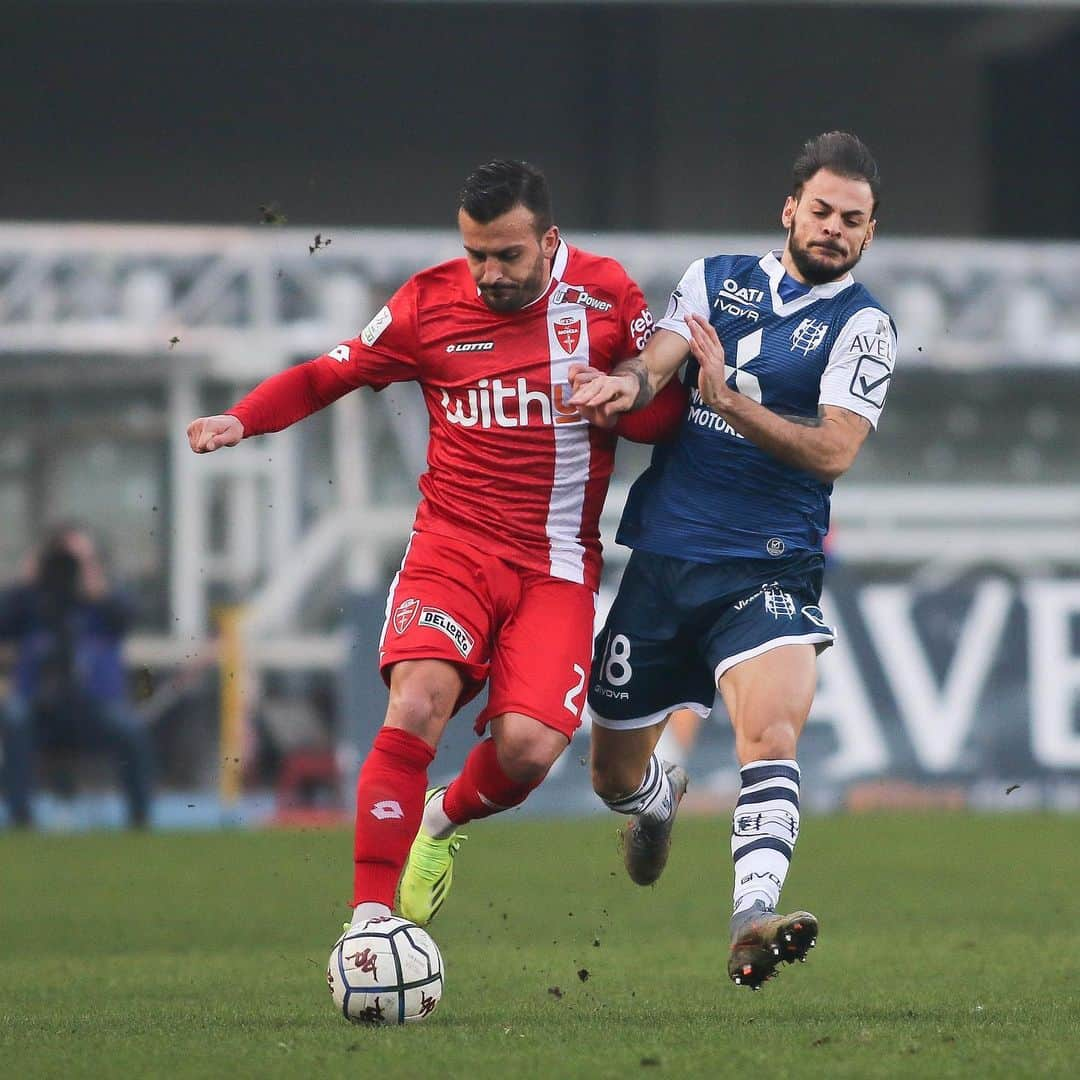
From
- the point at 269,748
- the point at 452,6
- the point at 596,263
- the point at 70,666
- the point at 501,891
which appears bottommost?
the point at 269,748

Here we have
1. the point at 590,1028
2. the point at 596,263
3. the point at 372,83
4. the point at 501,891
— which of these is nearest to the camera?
the point at 590,1028

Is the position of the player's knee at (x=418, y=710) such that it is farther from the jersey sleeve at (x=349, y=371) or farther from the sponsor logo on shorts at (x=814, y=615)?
the sponsor logo on shorts at (x=814, y=615)

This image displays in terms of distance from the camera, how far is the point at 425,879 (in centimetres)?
645

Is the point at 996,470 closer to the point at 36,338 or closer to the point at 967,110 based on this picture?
the point at 967,110

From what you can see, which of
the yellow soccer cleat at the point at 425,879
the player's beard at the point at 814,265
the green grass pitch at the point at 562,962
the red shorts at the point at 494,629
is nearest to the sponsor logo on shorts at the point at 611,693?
the red shorts at the point at 494,629

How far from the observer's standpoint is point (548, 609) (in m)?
6.06

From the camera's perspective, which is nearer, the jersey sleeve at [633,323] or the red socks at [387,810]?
the red socks at [387,810]

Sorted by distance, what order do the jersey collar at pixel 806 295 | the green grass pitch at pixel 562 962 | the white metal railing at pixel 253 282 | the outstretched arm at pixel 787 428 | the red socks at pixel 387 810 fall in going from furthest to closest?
the white metal railing at pixel 253 282, the jersey collar at pixel 806 295, the outstretched arm at pixel 787 428, the red socks at pixel 387 810, the green grass pitch at pixel 562 962

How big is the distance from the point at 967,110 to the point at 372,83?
285 inches

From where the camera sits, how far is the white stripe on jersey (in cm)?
609

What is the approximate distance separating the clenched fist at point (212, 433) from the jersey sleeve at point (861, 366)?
163cm

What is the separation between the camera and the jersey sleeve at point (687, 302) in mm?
6070

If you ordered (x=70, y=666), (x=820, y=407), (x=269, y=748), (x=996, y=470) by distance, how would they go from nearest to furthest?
(x=820, y=407) < (x=70, y=666) < (x=269, y=748) < (x=996, y=470)

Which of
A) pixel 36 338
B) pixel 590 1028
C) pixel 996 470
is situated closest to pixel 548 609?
pixel 590 1028
